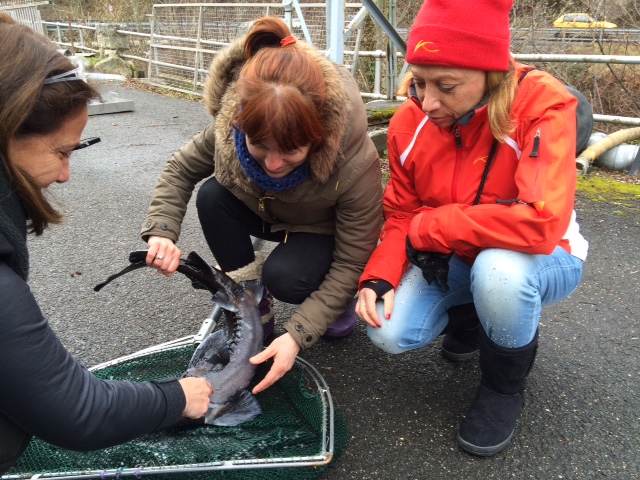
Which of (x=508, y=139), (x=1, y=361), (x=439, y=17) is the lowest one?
(x=1, y=361)

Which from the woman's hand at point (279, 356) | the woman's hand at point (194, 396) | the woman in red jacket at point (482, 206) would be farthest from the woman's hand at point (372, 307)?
the woman's hand at point (194, 396)

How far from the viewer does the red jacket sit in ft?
6.17

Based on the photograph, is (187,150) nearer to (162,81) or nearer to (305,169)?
(305,169)

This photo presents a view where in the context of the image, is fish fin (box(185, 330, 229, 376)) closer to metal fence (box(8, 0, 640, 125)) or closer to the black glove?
the black glove

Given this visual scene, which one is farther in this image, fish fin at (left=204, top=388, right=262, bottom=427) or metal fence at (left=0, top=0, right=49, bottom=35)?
metal fence at (left=0, top=0, right=49, bottom=35)

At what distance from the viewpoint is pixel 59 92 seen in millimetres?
1417

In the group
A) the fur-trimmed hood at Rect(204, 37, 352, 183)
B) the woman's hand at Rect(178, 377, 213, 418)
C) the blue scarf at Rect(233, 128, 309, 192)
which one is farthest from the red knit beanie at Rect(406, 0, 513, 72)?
the woman's hand at Rect(178, 377, 213, 418)

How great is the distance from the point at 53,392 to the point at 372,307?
1116 millimetres

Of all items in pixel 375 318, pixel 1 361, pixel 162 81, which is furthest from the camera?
pixel 162 81

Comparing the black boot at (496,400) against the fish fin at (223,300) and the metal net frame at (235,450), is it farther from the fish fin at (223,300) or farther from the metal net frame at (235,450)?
the fish fin at (223,300)

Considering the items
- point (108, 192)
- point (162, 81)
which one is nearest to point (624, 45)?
point (108, 192)

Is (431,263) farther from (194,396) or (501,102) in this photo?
(194,396)

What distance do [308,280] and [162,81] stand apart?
1175 cm

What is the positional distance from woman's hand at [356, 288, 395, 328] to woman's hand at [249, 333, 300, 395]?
10.6 inches
